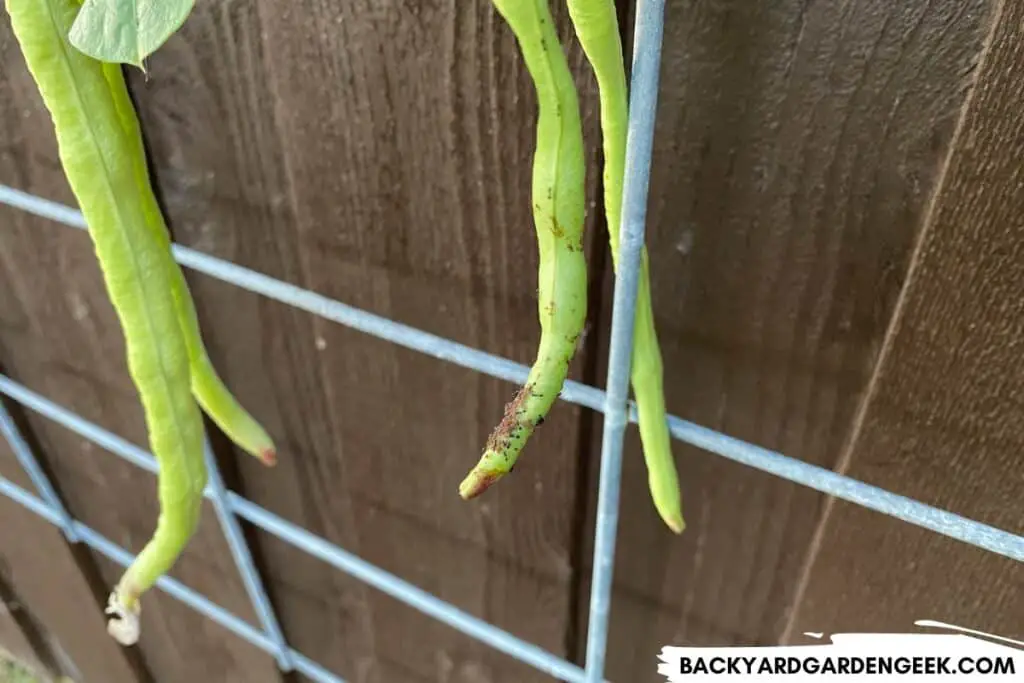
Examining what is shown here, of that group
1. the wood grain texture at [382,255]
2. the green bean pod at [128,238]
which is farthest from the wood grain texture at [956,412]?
the green bean pod at [128,238]

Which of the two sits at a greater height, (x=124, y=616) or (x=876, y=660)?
(x=876, y=660)

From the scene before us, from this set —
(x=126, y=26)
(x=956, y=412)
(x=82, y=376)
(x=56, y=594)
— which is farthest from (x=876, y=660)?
(x=56, y=594)

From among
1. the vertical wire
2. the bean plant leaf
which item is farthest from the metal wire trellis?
the bean plant leaf

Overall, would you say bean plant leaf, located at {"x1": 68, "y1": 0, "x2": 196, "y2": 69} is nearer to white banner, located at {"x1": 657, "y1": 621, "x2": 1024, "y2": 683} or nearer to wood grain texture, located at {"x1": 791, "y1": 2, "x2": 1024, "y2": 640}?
wood grain texture, located at {"x1": 791, "y1": 2, "x2": 1024, "y2": 640}

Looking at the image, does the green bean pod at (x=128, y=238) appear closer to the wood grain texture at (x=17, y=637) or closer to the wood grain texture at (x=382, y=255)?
the wood grain texture at (x=382, y=255)

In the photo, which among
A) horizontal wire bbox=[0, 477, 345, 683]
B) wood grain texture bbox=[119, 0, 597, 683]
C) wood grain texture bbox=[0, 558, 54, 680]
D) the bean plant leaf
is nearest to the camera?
the bean plant leaf

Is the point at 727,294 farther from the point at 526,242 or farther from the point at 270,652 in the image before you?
the point at 270,652

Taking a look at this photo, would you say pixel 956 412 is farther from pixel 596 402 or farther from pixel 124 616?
pixel 124 616
